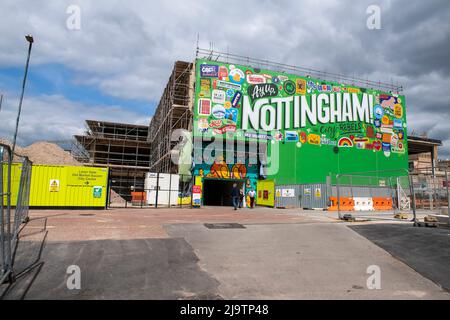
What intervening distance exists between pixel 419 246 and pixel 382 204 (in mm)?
17961

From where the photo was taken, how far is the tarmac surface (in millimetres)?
5285

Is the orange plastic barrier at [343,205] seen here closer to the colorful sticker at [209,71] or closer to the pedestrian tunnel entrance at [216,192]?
the pedestrian tunnel entrance at [216,192]

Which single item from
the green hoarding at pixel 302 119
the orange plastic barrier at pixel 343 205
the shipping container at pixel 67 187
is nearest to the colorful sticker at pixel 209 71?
the green hoarding at pixel 302 119

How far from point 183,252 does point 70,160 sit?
41.7 meters

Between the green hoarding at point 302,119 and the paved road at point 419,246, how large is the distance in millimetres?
19752

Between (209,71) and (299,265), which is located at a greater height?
(209,71)

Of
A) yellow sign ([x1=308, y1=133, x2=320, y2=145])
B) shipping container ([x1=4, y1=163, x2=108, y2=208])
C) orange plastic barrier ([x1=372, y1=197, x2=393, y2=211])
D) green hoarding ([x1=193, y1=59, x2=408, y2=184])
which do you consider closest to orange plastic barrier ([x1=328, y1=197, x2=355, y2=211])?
orange plastic barrier ([x1=372, y1=197, x2=393, y2=211])

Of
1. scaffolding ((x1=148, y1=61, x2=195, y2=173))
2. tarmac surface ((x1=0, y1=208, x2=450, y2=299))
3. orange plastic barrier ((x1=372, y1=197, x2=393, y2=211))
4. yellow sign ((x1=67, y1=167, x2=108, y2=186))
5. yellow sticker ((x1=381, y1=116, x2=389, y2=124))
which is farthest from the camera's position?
yellow sticker ((x1=381, y1=116, x2=389, y2=124))

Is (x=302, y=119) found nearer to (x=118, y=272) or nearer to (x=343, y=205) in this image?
(x=343, y=205)

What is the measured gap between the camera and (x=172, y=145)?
33938 millimetres

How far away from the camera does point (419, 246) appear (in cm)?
835

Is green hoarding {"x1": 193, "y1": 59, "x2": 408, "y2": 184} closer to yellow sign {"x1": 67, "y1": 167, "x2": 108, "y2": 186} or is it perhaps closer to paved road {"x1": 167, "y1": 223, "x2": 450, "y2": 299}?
yellow sign {"x1": 67, "y1": 167, "x2": 108, "y2": 186}

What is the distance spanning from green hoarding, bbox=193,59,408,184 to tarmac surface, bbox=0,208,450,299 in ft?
63.6

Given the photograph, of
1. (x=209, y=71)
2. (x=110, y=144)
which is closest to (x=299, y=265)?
(x=209, y=71)
